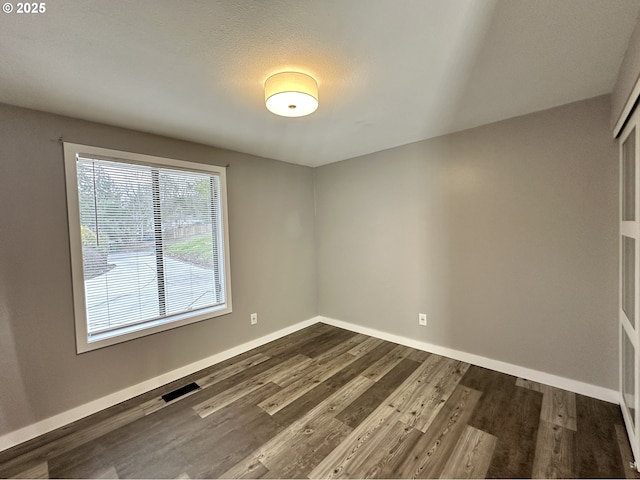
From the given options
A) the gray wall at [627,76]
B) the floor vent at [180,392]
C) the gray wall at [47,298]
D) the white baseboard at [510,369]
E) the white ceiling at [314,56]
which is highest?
the white ceiling at [314,56]

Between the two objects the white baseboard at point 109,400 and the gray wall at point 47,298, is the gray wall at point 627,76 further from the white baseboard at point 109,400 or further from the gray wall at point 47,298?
the white baseboard at point 109,400

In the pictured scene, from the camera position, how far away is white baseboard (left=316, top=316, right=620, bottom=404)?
80.9 inches

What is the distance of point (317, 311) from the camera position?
→ 13.4 ft

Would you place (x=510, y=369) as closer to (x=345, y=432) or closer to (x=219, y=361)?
(x=345, y=432)

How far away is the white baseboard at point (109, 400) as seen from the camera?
183 cm

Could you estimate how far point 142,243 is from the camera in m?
2.41

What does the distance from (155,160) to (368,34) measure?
212 centimetres

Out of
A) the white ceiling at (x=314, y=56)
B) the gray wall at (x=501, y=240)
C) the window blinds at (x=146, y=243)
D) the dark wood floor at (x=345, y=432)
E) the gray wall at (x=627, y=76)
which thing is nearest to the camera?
the white ceiling at (x=314, y=56)

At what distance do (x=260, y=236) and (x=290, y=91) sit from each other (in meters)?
2.03

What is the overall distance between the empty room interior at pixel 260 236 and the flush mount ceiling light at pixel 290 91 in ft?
0.05

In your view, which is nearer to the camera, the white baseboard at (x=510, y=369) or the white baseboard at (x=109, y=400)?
the white baseboard at (x=109, y=400)

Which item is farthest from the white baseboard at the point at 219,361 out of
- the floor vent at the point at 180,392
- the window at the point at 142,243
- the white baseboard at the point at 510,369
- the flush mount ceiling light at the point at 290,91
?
the flush mount ceiling light at the point at 290,91

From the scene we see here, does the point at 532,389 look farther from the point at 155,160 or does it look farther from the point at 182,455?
the point at 155,160

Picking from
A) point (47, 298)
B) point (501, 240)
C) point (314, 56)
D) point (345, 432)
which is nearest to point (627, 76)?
point (501, 240)
